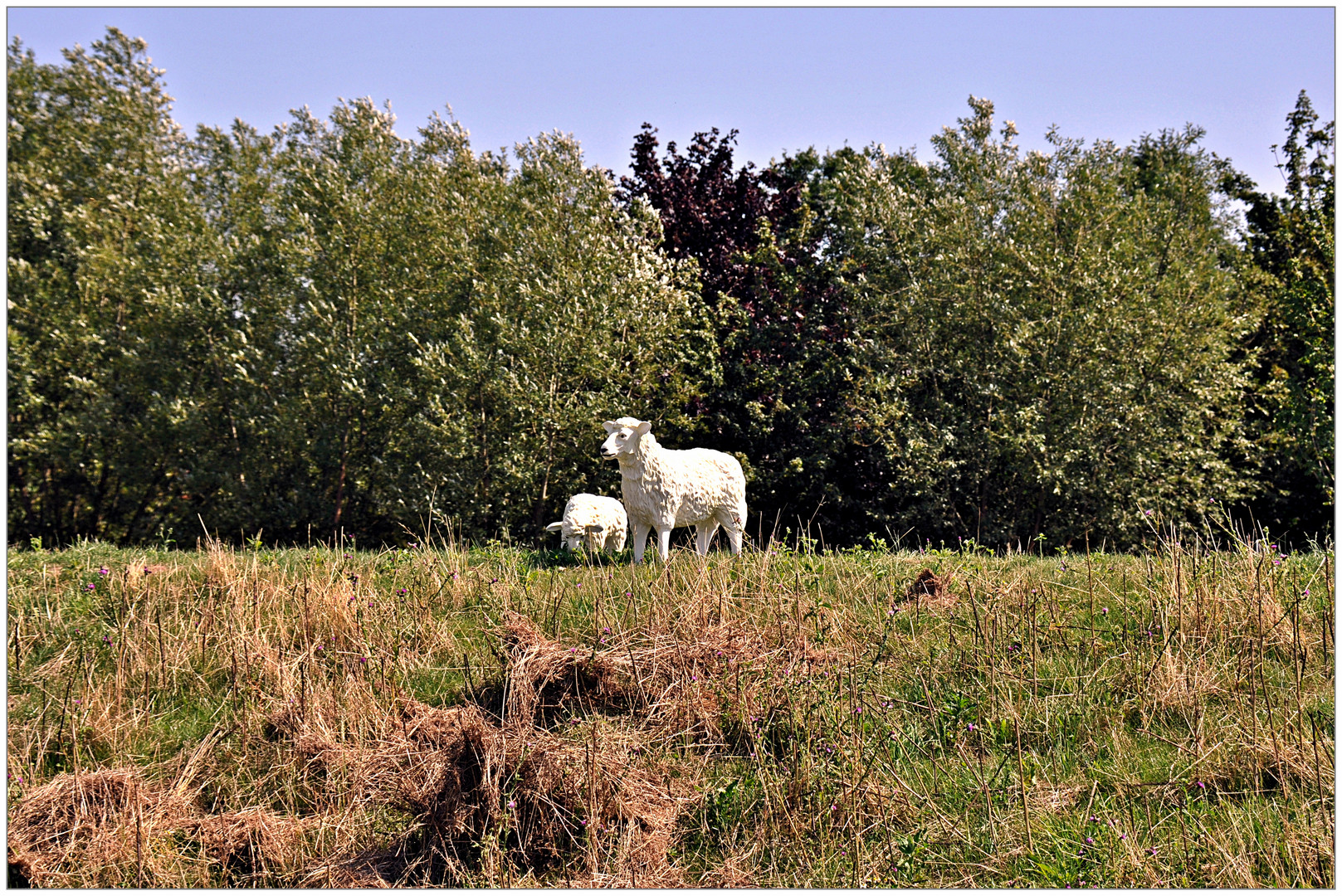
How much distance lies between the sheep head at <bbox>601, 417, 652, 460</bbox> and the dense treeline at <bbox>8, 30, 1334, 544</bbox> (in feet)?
18.4

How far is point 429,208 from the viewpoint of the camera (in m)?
16.0

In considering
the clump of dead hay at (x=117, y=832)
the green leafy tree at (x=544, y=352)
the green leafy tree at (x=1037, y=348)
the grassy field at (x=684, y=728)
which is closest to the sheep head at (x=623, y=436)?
the grassy field at (x=684, y=728)

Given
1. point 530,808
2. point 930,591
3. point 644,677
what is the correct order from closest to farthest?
1. point 530,808
2. point 644,677
3. point 930,591

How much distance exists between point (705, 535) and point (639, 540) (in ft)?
3.58

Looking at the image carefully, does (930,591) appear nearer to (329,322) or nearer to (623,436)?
(623,436)

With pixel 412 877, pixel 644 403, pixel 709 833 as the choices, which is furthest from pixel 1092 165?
pixel 412 877

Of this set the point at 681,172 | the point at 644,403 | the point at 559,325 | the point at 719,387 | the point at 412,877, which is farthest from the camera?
the point at 681,172

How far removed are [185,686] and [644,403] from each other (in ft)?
32.6

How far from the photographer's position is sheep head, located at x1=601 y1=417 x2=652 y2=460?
30.6 feet

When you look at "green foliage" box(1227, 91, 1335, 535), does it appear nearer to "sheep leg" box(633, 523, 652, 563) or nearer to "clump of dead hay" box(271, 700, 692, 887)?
"sheep leg" box(633, 523, 652, 563)

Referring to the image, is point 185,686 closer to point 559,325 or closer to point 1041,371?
point 559,325

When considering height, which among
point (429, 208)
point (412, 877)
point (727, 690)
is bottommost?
point (412, 877)

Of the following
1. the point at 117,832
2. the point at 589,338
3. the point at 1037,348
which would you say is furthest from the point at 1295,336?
the point at 117,832

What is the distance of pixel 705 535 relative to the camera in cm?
1055
